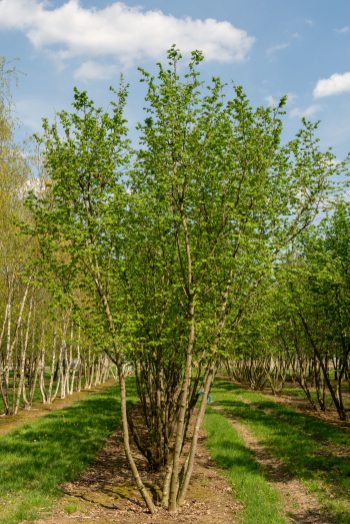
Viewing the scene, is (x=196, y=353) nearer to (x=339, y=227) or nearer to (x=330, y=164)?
(x=330, y=164)

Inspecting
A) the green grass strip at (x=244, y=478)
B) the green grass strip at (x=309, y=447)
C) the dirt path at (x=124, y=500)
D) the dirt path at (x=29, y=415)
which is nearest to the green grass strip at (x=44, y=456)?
the dirt path at (x=124, y=500)

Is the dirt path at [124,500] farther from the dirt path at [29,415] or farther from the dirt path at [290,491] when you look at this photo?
the dirt path at [29,415]

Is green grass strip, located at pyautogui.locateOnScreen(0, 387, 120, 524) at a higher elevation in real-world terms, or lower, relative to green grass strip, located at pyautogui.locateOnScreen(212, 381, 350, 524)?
Result: higher

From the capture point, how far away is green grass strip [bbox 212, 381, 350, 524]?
1531 cm

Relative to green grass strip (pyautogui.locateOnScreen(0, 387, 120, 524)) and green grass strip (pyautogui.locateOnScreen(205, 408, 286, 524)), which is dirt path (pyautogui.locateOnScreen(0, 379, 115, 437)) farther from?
green grass strip (pyautogui.locateOnScreen(205, 408, 286, 524))

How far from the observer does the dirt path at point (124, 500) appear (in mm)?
12914

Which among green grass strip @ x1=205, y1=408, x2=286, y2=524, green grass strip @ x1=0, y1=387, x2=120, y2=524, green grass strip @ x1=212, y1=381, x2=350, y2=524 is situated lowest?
green grass strip @ x1=212, y1=381, x2=350, y2=524

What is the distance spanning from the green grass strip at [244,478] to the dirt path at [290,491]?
32 centimetres

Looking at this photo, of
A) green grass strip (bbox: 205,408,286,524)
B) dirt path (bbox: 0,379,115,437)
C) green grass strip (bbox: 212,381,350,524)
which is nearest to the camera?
green grass strip (bbox: 205,408,286,524)

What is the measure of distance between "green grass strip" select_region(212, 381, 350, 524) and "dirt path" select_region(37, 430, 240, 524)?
3.20m

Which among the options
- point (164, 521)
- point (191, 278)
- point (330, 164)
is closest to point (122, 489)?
point (164, 521)

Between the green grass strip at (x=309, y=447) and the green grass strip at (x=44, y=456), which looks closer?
the green grass strip at (x=44, y=456)

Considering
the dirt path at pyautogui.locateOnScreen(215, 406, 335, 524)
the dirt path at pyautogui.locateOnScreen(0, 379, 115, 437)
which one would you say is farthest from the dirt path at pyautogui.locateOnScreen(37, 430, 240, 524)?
the dirt path at pyautogui.locateOnScreen(0, 379, 115, 437)

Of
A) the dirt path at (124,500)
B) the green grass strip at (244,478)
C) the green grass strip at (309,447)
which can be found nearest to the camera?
the dirt path at (124,500)
